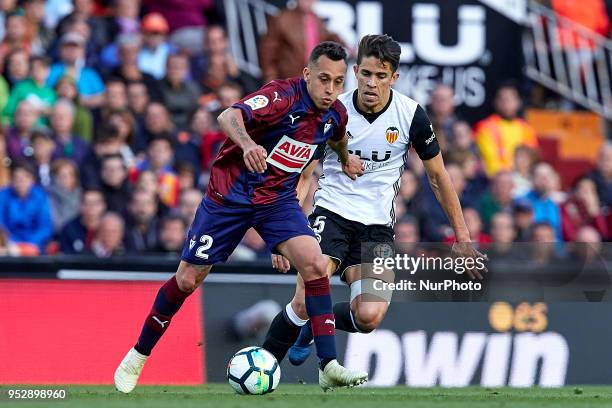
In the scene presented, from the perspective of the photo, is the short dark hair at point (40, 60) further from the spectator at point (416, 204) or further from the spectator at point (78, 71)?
the spectator at point (416, 204)

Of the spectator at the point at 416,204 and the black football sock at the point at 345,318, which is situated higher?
the black football sock at the point at 345,318

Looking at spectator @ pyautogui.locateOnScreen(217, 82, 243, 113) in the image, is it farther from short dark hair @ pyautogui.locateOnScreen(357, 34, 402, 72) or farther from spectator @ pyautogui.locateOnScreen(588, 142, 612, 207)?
short dark hair @ pyautogui.locateOnScreen(357, 34, 402, 72)

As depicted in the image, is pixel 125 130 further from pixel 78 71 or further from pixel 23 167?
pixel 23 167

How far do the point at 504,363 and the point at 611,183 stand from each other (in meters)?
4.86

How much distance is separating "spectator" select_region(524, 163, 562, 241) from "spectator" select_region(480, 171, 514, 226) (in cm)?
39

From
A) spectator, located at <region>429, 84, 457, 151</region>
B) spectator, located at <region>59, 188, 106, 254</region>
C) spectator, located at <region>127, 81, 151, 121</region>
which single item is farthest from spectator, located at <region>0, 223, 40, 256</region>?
spectator, located at <region>429, 84, 457, 151</region>

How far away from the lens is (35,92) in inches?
566

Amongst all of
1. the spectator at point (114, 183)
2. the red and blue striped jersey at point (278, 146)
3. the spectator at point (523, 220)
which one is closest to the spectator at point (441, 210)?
the spectator at point (523, 220)

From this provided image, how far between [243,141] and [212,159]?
20.0 ft

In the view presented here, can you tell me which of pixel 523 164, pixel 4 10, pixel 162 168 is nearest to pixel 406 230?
pixel 162 168

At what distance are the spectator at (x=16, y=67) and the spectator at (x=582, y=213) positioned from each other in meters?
6.05

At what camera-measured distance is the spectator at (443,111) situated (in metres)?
15.8

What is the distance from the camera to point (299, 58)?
1529 cm

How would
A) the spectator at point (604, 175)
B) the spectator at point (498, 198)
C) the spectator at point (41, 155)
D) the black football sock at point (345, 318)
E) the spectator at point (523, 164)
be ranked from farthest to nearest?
the spectator at point (523, 164), the spectator at point (604, 175), the spectator at point (498, 198), the spectator at point (41, 155), the black football sock at point (345, 318)
